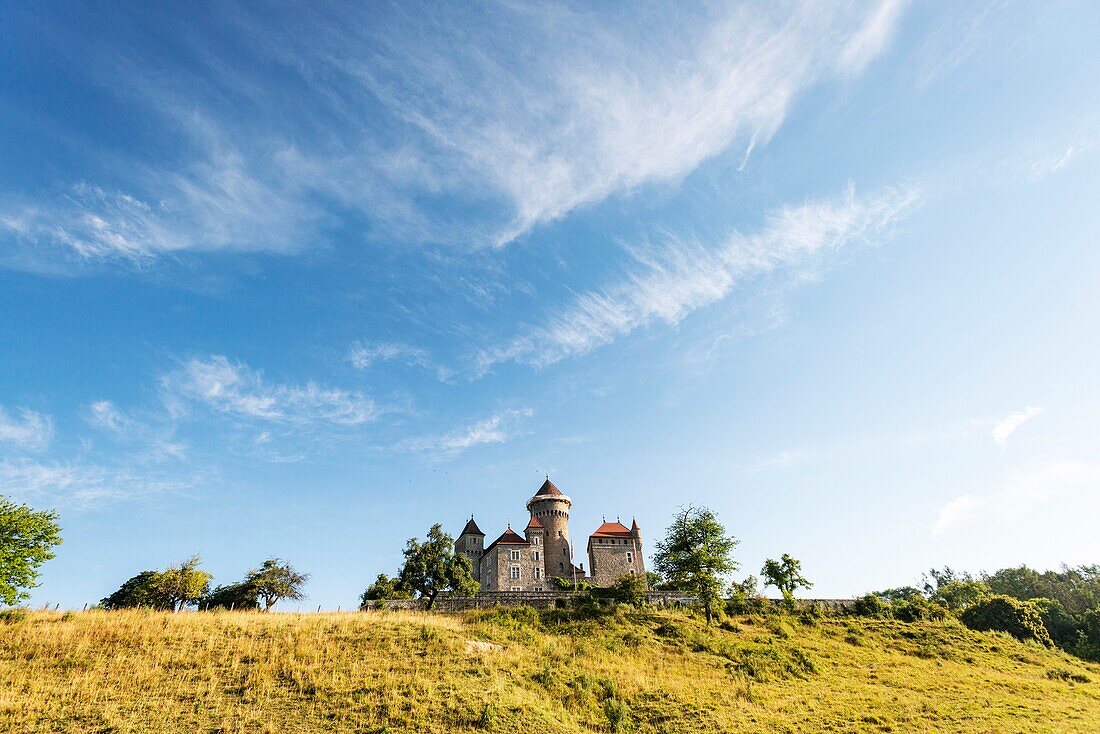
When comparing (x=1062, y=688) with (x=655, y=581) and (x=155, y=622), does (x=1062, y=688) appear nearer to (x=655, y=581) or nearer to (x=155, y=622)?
(x=655, y=581)

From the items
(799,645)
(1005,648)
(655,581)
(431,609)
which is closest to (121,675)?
(431,609)

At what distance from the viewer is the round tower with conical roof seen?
239 ft

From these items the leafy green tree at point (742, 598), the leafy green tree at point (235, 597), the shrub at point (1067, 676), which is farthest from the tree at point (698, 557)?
the leafy green tree at point (235, 597)

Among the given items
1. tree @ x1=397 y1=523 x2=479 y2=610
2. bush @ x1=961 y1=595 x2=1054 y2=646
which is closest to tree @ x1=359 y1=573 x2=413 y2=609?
tree @ x1=397 y1=523 x2=479 y2=610

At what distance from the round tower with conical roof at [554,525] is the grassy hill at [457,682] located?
123 feet

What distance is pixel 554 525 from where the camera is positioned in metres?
75.5

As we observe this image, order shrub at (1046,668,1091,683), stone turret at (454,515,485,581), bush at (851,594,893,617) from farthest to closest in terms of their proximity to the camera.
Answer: stone turret at (454,515,485,581)
bush at (851,594,893,617)
shrub at (1046,668,1091,683)

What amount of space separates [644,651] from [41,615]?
32518 mm

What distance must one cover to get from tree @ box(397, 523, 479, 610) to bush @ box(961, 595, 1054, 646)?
4896cm

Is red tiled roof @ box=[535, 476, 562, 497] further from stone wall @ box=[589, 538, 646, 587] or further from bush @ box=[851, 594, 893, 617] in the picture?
bush @ box=[851, 594, 893, 617]

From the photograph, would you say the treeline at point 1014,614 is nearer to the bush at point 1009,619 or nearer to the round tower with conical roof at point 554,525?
the bush at point 1009,619

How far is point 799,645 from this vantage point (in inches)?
1475

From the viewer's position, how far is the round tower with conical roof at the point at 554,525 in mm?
72875

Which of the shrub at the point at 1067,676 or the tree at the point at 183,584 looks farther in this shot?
the tree at the point at 183,584
